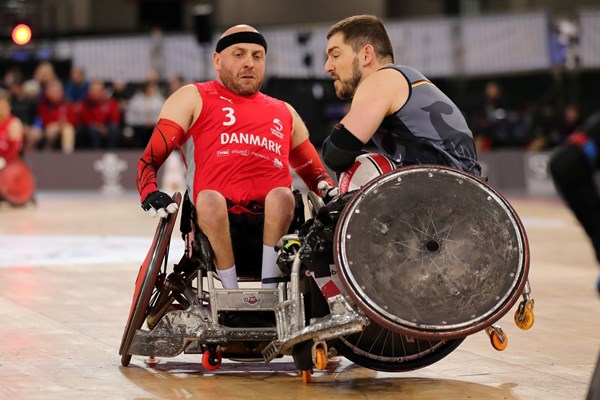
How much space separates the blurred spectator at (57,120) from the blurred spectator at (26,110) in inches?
5.7

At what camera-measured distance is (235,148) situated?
243 inches

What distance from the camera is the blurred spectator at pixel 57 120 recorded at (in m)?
23.5

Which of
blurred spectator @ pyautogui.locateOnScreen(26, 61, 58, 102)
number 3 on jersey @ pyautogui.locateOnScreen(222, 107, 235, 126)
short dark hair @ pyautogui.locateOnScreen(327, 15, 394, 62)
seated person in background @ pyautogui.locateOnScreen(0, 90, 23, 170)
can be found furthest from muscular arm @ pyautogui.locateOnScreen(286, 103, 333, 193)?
blurred spectator @ pyautogui.locateOnScreen(26, 61, 58, 102)

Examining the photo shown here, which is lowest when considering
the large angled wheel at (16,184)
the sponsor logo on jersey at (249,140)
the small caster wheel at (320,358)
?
the large angled wheel at (16,184)

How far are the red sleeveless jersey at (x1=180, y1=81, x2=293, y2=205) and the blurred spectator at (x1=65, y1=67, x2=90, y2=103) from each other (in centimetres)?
1755

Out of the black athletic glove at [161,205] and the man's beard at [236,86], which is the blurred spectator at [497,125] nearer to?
the man's beard at [236,86]

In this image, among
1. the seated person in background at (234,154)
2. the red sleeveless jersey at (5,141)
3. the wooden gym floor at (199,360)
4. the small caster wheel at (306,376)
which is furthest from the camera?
the red sleeveless jersey at (5,141)

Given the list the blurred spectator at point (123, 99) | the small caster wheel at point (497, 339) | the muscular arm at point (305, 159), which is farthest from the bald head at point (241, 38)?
the blurred spectator at point (123, 99)

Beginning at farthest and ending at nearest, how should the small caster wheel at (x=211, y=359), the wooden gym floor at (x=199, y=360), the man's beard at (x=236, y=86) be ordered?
the man's beard at (x=236, y=86), the small caster wheel at (x=211, y=359), the wooden gym floor at (x=199, y=360)

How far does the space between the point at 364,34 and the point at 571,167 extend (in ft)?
7.16

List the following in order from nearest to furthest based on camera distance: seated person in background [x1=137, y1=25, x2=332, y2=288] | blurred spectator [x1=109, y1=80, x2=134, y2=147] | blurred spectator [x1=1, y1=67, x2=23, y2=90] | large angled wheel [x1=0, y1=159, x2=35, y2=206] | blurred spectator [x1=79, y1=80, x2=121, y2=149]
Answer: seated person in background [x1=137, y1=25, x2=332, y2=288]
large angled wheel [x1=0, y1=159, x2=35, y2=206]
blurred spectator [x1=1, y1=67, x2=23, y2=90]
blurred spectator [x1=79, y1=80, x2=121, y2=149]
blurred spectator [x1=109, y1=80, x2=134, y2=147]

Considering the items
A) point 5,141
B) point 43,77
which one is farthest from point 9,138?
point 43,77

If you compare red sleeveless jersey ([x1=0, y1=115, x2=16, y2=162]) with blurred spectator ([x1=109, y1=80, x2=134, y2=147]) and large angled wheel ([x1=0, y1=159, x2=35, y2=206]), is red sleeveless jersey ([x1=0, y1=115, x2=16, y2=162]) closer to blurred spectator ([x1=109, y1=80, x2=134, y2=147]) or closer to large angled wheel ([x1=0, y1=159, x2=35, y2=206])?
large angled wheel ([x1=0, y1=159, x2=35, y2=206])

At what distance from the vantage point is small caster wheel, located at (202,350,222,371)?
5.83 m
